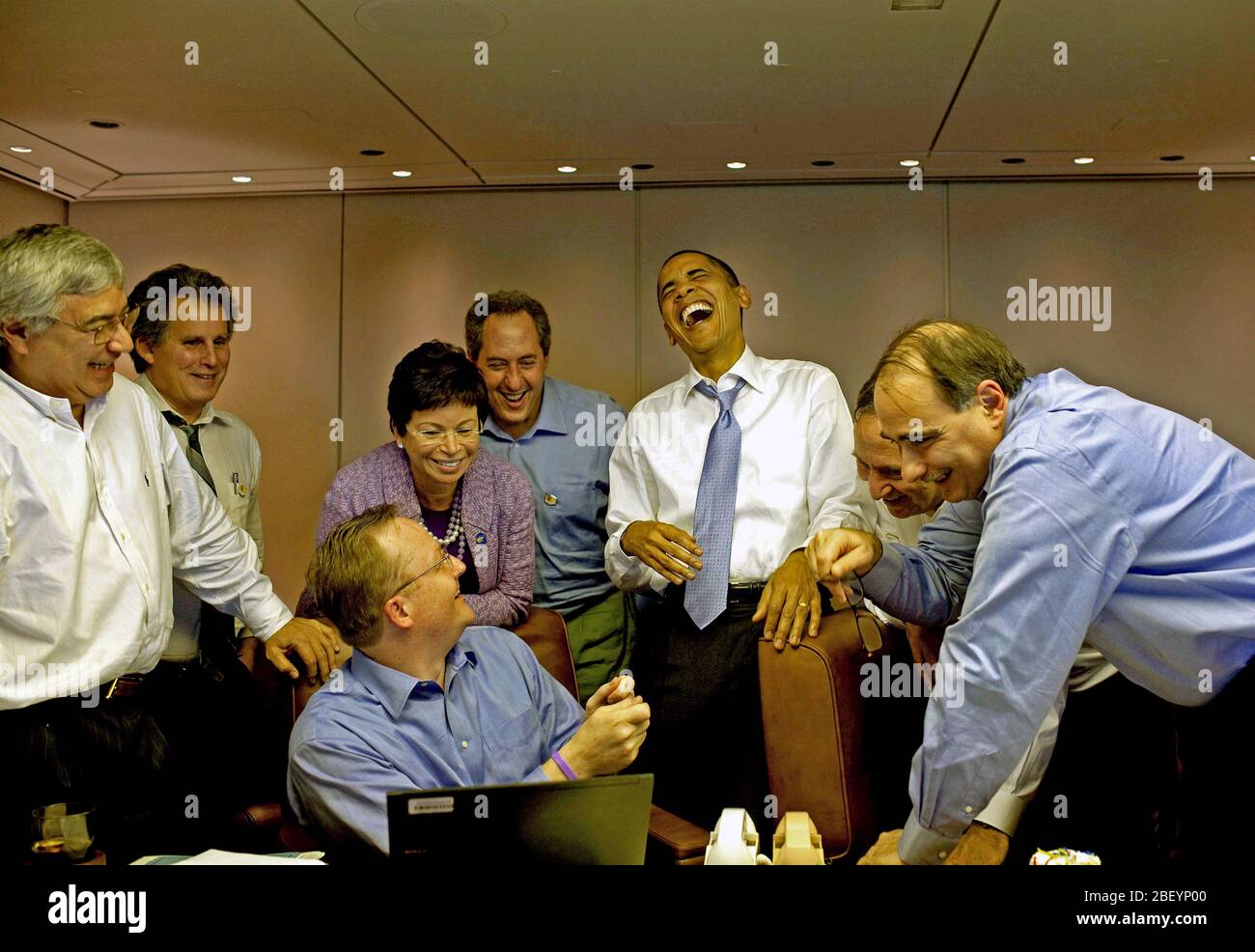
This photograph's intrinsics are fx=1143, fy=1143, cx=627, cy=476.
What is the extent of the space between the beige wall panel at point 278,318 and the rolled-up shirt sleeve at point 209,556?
264 centimetres

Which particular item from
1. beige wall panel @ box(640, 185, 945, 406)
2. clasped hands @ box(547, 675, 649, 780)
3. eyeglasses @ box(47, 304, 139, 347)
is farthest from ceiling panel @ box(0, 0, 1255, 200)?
clasped hands @ box(547, 675, 649, 780)

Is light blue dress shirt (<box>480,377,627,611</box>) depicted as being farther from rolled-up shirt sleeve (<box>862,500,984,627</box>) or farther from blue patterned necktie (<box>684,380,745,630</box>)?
rolled-up shirt sleeve (<box>862,500,984,627</box>)

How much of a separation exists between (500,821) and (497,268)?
407 centimetres

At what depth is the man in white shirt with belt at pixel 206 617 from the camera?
2.88 metres

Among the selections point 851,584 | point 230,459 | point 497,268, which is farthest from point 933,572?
point 497,268

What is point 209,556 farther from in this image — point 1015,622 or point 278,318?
point 278,318

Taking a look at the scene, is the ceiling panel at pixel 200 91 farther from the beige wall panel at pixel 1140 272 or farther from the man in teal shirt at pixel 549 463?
the beige wall panel at pixel 1140 272

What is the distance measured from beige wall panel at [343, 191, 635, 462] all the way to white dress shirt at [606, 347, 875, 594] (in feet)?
6.50

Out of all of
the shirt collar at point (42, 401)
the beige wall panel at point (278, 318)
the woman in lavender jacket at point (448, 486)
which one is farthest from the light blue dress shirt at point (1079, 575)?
the beige wall panel at point (278, 318)

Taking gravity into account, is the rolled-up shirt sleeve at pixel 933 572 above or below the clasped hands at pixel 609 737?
above

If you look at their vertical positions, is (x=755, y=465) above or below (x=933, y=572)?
above

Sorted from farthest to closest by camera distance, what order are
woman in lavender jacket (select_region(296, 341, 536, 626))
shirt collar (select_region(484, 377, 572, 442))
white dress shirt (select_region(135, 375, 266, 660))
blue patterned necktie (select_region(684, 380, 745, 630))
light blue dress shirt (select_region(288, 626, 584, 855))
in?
1. shirt collar (select_region(484, 377, 572, 442))
2. white dress shirt (select_region(135, 375, 266, 660))
3. blue patterned necktie (select_region(684, 380, 745, 630))
4. woman in lavender jacket (select_region(296, 341, 536, 626))
5. light blue dress shirt (select_region(288, 626, 584, 855))

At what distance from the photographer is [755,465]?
10.6 ft

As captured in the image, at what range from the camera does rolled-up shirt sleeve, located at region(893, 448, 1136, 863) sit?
177 cm
